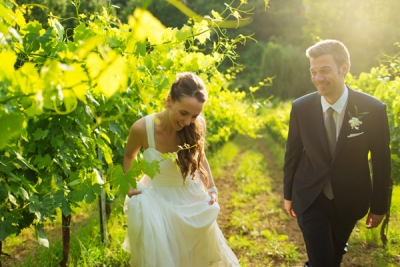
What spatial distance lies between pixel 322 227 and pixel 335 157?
0.50 m

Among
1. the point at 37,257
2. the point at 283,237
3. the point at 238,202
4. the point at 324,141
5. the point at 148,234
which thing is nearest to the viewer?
the point at 148,234

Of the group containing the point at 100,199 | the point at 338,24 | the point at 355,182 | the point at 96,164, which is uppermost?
the point at 338,24

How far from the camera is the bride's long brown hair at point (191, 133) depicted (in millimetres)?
2766

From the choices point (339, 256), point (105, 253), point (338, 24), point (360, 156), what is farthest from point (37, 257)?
point (338, 24)

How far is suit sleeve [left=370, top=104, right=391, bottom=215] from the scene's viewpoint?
2941 mm

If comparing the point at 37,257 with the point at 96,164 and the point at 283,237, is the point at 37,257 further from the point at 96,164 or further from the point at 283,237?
the point at 283,237

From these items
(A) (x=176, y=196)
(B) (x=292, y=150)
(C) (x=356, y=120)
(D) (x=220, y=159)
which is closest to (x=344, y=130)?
(C) (x=356, y=120)

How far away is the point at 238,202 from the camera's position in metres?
7.30

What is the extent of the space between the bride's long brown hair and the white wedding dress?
10 centimetres

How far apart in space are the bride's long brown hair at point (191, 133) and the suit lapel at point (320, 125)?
2.64 feet

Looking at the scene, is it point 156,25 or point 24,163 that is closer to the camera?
point 156,25

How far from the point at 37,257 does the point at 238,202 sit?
3813 millimetres

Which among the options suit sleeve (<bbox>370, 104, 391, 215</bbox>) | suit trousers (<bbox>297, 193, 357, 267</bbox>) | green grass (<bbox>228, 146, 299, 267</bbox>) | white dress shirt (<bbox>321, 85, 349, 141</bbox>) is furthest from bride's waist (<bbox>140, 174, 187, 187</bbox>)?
green grass (<bbox>228, 146, 299, 267</bbox>)

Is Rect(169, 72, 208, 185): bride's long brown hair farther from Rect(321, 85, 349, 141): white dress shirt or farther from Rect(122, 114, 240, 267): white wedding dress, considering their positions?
Rect(321, 85, 349, 141): white dress shirt
